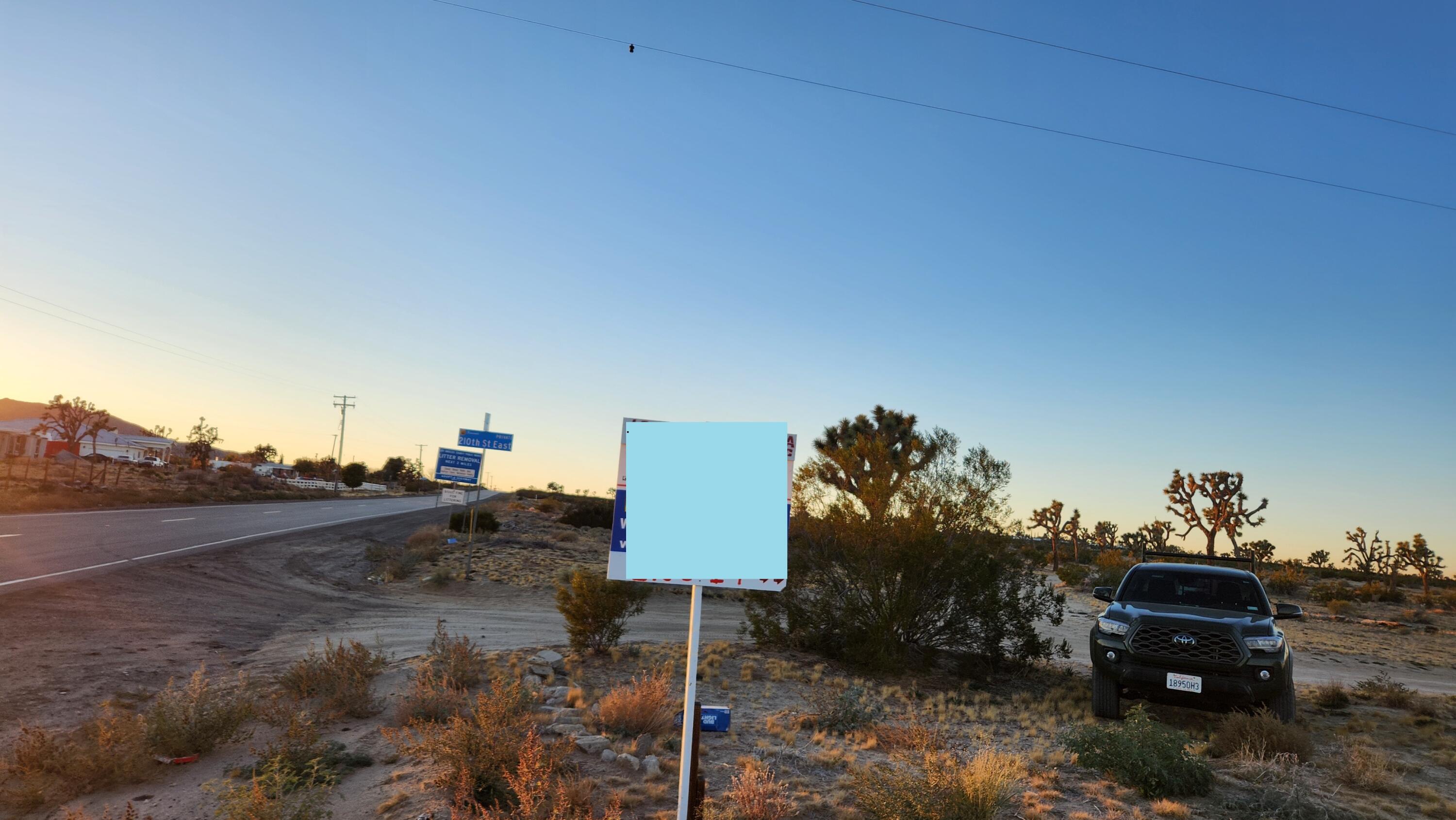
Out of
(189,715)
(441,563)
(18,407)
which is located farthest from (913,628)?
(18,407)

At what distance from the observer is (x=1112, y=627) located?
9172mm

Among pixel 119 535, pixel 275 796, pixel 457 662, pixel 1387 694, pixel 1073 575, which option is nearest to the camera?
pixel 275 796

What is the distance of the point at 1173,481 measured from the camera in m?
44.8

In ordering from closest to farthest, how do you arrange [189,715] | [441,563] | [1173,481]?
[189,715] → [441,563] → [1173,481]

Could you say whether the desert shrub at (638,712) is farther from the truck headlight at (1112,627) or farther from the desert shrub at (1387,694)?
the desert shrub at (1387,694)

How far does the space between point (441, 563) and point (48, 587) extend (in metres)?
12.4

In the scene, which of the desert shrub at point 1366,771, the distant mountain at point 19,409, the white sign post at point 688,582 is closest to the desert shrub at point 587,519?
the desert shrub at point 1366,771

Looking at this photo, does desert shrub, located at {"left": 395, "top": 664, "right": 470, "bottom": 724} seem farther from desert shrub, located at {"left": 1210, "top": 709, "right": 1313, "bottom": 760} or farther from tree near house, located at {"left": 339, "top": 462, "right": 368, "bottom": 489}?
tree near house, located at {"left": 339, "top": 462, "right": 368, "bottom": 489}

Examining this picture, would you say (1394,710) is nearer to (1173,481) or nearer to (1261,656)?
(1261,656)

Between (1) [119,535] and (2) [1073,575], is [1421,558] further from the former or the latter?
(1) [119,535]

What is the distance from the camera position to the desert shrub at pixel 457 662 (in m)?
8.55

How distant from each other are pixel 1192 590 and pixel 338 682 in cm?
1073

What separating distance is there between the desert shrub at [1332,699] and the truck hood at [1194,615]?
3.88 meters

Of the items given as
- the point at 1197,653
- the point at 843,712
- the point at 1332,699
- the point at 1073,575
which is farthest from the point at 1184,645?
the point at 1073,575
